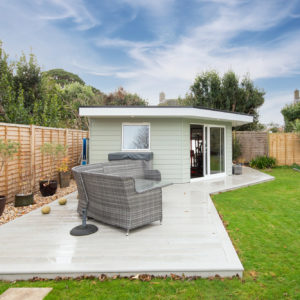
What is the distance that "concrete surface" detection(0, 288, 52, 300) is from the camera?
2086 millimetres

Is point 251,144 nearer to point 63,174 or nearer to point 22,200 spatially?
point 63,174

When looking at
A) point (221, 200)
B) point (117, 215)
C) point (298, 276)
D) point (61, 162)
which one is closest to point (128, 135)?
point (61, 162)

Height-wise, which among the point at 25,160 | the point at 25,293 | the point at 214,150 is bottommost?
the point at 25,293

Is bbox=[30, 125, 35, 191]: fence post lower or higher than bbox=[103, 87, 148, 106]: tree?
lower

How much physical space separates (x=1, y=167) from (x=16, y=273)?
2942 millimetres

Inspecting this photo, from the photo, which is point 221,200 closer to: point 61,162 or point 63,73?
point 61,162

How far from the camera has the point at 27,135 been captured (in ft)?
19.2

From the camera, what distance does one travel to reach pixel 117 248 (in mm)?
2938

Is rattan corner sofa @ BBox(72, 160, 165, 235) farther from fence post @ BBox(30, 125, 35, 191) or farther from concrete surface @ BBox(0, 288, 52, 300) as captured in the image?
fence post @ BBox(30, 125, 35, 191)

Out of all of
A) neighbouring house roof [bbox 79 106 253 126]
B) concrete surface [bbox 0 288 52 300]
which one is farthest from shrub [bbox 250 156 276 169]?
concrete surface [bbox 0 288 52 300]

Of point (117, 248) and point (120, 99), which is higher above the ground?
point (120, 99)

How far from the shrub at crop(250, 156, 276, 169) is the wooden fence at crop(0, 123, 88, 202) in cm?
998

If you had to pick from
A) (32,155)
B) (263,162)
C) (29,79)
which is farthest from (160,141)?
(29,79)

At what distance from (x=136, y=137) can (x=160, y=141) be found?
850mm
